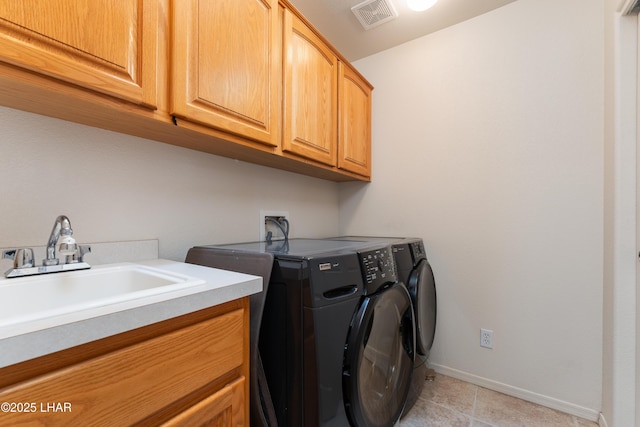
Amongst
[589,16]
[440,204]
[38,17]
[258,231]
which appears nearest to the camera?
[38,17]

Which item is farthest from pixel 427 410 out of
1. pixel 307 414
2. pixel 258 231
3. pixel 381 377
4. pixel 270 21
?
pixel 270 21

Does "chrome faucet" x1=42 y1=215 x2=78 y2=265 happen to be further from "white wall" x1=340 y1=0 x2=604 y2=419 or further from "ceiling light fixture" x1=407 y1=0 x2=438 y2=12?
"ceiling light fixture" x1=407 y1=0 x2=438 y2=12

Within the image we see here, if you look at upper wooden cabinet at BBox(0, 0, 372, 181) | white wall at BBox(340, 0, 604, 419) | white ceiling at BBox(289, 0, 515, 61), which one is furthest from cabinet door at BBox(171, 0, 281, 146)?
white wall at BBox(340, 0, 604, 419)

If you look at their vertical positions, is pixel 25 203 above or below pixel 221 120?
below

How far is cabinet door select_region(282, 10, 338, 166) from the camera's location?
144 cm

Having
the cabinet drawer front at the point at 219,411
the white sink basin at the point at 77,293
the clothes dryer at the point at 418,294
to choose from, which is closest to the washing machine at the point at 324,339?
the cabinet drawer front at the point at 219,411

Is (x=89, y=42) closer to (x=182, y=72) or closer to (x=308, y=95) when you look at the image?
(x=182, y=72)

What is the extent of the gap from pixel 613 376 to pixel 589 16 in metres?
1.93

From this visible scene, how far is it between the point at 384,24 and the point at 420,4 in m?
0.32

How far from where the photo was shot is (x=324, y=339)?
93 centimetres

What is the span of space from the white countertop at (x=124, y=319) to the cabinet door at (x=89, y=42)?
2.10 feet

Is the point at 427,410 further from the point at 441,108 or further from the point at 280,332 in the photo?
the point at 441,108

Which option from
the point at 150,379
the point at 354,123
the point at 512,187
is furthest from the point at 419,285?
the point at 150,379

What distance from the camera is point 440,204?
1981mm
